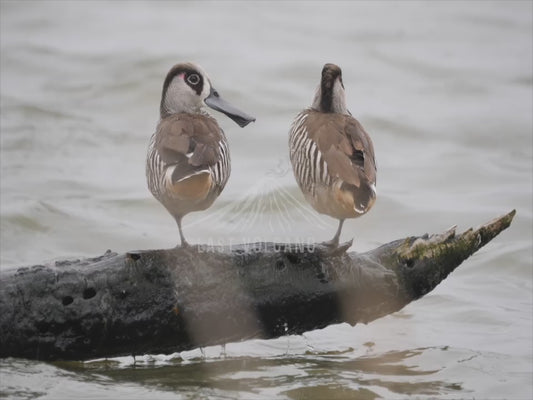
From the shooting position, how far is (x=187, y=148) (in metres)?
6.62

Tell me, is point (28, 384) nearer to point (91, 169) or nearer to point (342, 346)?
point (342, 346)

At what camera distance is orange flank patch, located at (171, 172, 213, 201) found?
20.8 ft

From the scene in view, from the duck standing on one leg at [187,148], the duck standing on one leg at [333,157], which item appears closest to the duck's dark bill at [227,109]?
the duck standing on one leg at [187,148]

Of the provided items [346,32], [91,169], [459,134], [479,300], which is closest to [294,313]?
[479,300]

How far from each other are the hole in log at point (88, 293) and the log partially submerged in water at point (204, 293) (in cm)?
1

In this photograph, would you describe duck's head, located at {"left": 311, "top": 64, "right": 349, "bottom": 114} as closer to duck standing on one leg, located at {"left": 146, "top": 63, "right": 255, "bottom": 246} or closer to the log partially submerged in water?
duck standing on one leg, located at {"left": 146, "top": 63, "right": 255, "bottom": 246}

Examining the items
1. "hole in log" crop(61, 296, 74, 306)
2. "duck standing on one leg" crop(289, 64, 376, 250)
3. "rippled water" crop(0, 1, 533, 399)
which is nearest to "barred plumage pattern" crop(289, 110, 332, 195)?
"duck standing on one leg" crop(289, 64, 376, 250)

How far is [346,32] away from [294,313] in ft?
35.5

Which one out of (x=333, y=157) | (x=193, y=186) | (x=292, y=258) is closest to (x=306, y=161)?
(x=333, y=157)

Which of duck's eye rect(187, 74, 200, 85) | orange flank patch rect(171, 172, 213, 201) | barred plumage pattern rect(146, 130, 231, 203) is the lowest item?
orange flank patch rect(171, 172, 213, 201)

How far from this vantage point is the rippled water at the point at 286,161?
279 inches

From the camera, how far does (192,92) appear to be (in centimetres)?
751

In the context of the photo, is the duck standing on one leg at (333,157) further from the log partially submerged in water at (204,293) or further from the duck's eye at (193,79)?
the duck's eye at (193,79)

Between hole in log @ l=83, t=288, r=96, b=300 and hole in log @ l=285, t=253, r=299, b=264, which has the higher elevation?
hole in log @ l=285, t=253, r=299, b=264
